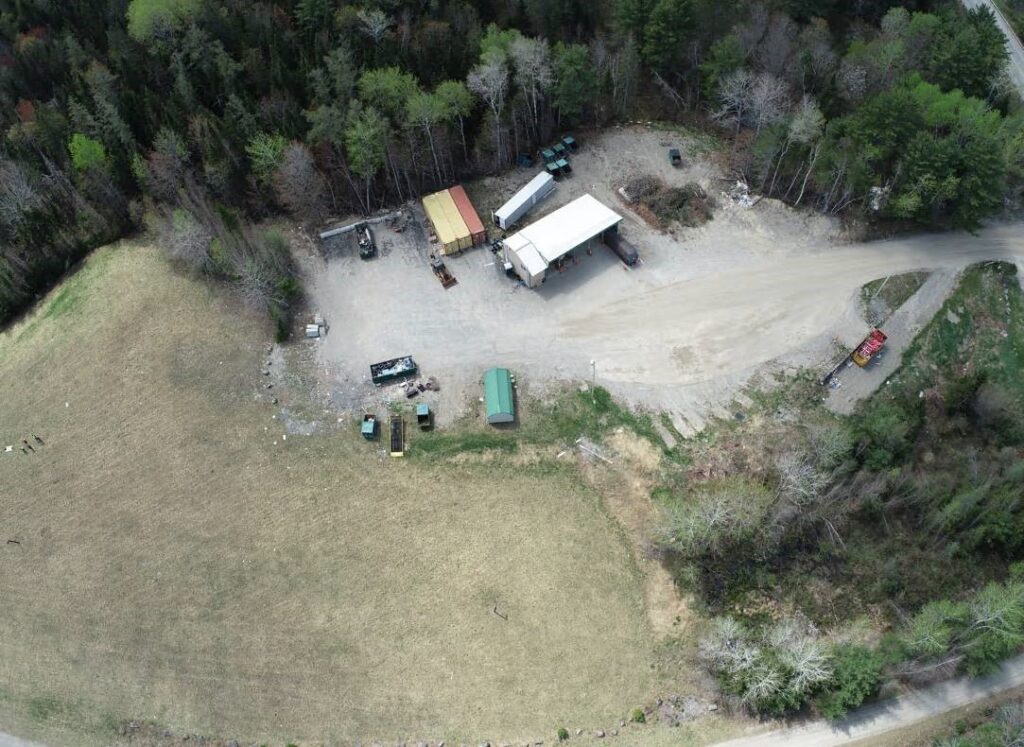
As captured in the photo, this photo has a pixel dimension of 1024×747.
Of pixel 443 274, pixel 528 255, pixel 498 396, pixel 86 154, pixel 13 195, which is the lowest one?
pixel 498 396

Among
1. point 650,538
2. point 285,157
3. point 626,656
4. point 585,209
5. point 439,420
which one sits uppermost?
point 285,157

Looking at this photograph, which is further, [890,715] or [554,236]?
[554,236]

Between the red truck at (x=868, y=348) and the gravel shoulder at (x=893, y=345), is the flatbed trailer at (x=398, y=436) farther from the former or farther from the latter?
the red truck at (x=868, y=348)

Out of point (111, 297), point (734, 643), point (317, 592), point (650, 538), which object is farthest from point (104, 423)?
point (734, 643)

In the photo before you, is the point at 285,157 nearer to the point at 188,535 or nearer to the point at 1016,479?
the point at 188,535

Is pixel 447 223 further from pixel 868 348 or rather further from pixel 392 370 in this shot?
pixel 868 348

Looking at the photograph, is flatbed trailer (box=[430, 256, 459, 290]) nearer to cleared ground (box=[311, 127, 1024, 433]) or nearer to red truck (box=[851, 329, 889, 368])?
cleared ground (box=[311, 127, 1024, 433])

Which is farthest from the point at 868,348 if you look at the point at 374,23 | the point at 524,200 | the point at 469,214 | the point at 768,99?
the point at 374,23
